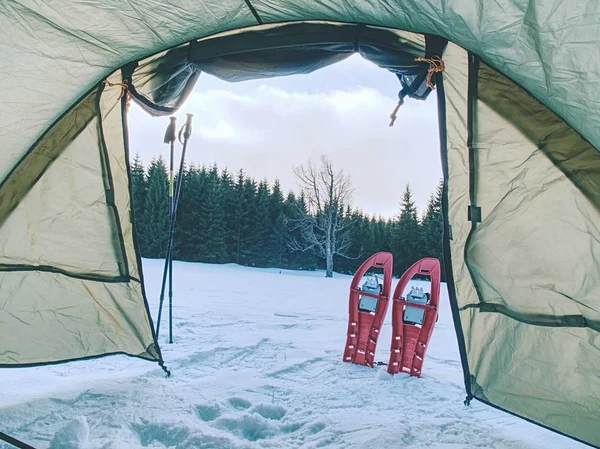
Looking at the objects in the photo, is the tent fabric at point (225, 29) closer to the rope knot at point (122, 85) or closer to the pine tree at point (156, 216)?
the rope knot at point (122, 85)

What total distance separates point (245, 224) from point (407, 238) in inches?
480

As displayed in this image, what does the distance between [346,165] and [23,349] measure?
2075cm

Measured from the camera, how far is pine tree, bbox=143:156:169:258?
995 inches

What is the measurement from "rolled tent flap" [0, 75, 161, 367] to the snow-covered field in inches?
11.5

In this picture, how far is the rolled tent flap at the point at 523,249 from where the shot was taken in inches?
72.5

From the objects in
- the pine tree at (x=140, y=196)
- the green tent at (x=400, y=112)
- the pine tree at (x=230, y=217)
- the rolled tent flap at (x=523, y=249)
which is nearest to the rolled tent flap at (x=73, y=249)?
the green tent at (x=400, y=112)

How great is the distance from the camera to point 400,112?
8.90 feet

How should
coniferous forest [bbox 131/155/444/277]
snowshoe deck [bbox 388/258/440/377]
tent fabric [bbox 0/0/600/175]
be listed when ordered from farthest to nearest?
coniferous forest [bbox 131/155/444/277] → snowshoe deck [bbox 388/258/440/377] → tent fabric [bbox 0/0/600/175]

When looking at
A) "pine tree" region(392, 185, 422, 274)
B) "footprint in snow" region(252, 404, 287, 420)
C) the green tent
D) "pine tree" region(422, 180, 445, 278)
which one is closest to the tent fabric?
the green tent

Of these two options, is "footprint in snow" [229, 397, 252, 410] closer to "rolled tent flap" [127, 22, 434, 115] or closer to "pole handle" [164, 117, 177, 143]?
"rolled tent flap" [127, 22, 434, 115]

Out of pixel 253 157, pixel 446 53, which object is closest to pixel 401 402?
pixel 446 53

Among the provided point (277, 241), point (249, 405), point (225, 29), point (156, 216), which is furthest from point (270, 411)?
point (277, 241)

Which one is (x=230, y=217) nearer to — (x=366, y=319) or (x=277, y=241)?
(x=277, y=241)

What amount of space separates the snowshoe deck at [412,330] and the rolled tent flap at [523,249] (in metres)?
0.69
